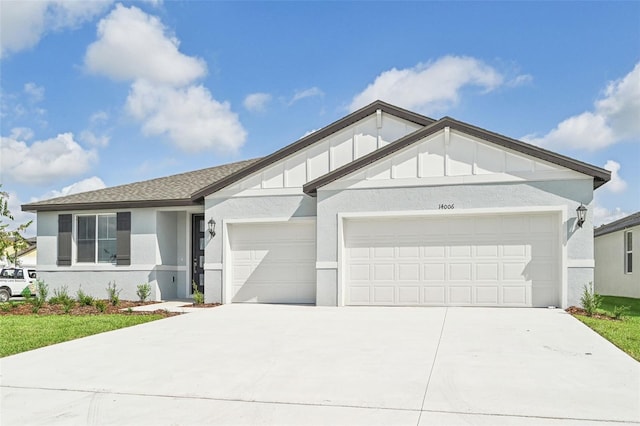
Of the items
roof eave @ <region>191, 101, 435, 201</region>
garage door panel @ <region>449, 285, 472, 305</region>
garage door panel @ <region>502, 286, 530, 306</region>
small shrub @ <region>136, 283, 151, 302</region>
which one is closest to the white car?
small shrub @ <region>136, 283, 151, 302</region>

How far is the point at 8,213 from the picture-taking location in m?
17.7

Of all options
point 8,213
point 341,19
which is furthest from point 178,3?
point 8,213

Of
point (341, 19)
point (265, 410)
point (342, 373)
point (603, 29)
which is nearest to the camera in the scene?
point (265, 410)

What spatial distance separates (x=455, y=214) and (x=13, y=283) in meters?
18.4

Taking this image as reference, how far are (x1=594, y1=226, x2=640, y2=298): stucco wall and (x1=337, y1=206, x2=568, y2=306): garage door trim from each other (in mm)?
8862

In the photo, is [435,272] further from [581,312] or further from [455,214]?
[581,312]

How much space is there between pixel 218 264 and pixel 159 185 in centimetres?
512

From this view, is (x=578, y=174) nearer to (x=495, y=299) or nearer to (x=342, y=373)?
(x=495, y=299)

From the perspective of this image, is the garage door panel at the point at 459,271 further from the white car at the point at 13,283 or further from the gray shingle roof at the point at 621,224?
the white car at the point at 13,283

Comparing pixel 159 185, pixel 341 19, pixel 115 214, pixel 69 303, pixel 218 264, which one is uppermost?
pixel 341 19

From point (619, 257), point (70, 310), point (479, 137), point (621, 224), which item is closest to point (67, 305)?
point (70, 310)

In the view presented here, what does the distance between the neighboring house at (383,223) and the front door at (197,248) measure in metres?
0.81

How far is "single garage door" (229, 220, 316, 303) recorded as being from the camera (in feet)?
47.4

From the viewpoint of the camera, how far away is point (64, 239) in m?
17.1
